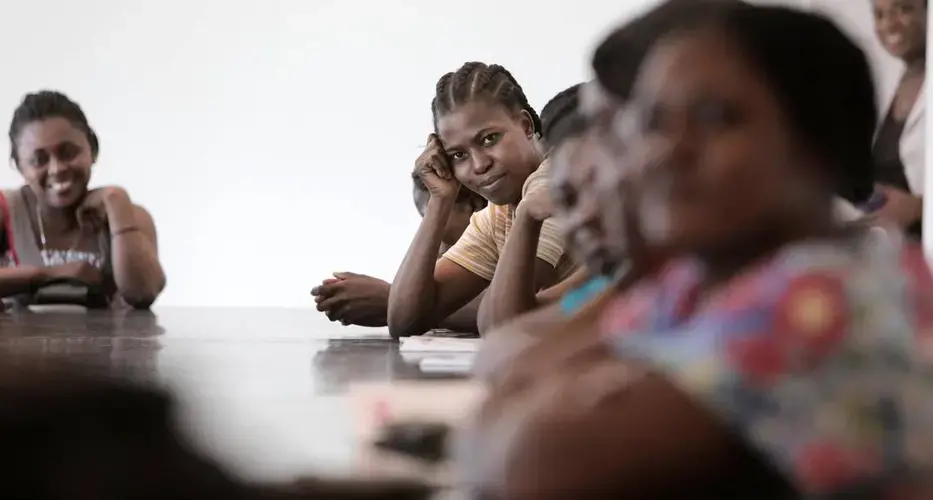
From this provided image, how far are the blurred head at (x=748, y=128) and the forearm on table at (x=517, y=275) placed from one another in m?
0.36

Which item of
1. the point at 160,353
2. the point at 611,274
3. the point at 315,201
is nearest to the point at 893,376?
the point at 611,274

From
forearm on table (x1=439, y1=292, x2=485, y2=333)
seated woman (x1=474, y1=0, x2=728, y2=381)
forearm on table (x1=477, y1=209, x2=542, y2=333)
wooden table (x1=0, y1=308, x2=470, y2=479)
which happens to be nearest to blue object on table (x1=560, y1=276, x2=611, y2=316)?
seated woman (x1=474, y1=0, x2=728, y2=381)

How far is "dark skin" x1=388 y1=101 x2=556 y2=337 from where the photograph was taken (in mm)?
999

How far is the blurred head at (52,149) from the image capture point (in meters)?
1.54

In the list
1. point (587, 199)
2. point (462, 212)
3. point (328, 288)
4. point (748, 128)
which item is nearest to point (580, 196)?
point (587, 199)

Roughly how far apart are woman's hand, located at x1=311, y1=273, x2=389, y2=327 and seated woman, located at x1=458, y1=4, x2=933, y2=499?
3.27ft

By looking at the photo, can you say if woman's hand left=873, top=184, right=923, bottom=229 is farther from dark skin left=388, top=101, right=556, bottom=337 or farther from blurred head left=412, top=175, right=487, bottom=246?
blurred head left=412, top=175, right=487, bottom=246

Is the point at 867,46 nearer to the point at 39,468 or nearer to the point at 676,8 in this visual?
the point at 676,8

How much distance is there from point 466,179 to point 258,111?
1676mm

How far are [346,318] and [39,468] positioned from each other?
1016mm

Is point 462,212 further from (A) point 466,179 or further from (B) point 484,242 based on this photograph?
(A) point 466,179

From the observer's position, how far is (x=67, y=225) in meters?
1.65

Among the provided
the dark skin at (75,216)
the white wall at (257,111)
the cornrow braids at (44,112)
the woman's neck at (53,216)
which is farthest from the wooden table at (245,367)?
the white wall at (257,111)

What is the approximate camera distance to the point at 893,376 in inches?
8.1
